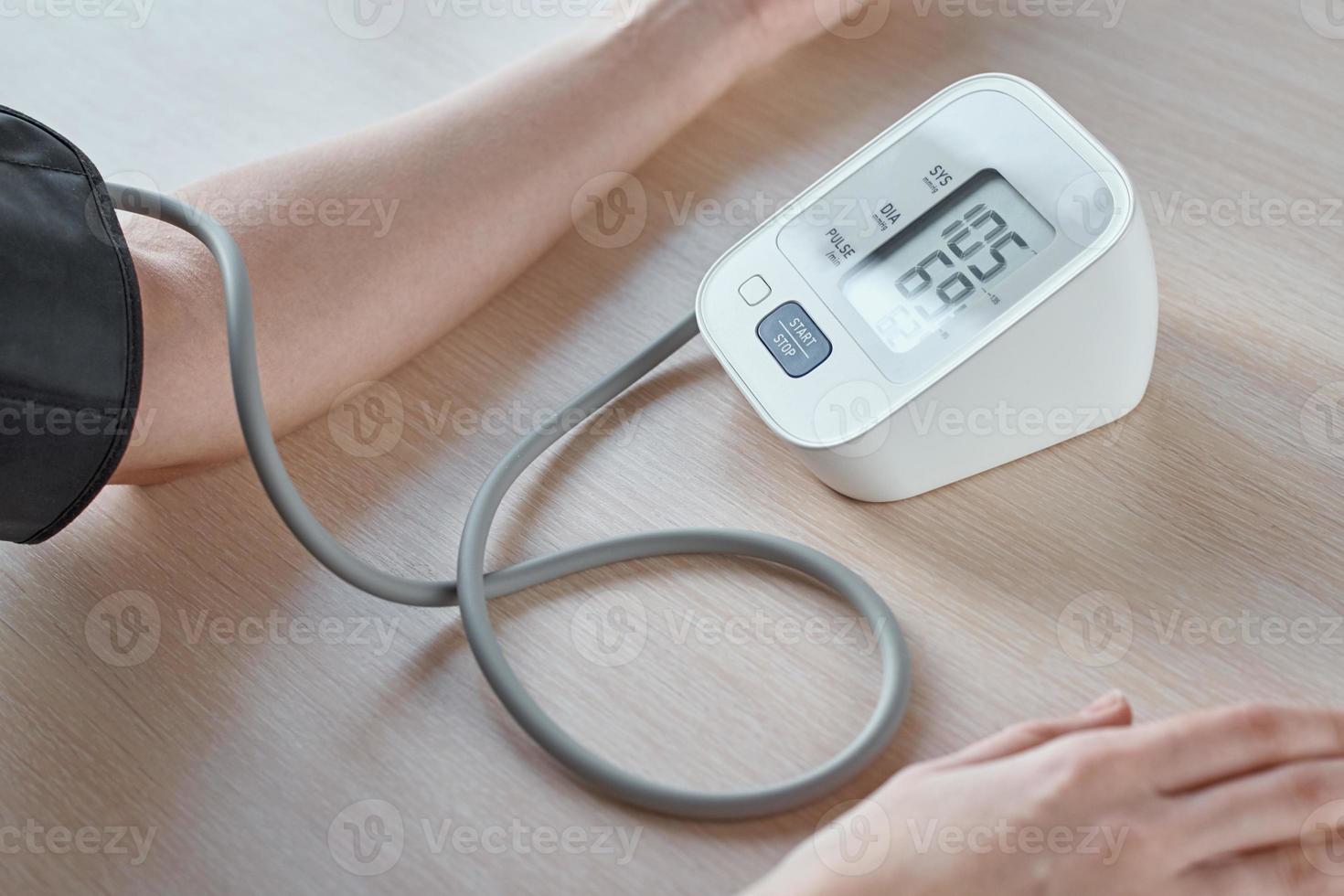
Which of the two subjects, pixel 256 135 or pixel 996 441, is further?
pixel 256 135

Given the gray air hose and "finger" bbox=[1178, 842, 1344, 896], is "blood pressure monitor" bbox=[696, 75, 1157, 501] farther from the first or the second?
"finger" bbox=[1178, 842, 1344, 896]

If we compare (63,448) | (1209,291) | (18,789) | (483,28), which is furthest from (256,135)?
(1209,291)

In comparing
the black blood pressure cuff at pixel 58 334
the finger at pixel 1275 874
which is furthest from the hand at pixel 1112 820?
the black blood pressure cuff at pixel 58 334

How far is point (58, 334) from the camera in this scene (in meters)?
0.44

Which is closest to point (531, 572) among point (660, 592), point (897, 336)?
point (660, 592)

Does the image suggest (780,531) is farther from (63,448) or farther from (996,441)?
(63,448)

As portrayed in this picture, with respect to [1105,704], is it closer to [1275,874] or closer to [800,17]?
[1275,874]

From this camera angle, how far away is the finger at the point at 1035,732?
0.39 metres

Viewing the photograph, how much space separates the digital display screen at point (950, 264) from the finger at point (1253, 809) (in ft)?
0.65

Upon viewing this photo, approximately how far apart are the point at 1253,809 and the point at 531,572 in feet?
0.91

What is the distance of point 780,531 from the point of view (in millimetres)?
494

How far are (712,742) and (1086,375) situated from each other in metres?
0.22

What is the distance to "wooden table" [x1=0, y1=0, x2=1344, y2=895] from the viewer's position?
415 mm

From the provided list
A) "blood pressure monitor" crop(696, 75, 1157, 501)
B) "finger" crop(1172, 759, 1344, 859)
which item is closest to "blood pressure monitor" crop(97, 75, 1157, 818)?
"blood pressure monitor" crop(696, 75, 1157, 501)
